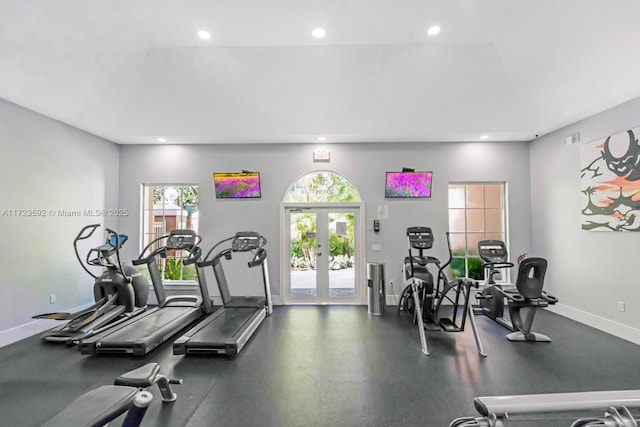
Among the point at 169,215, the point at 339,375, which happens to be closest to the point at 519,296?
the point at 339,375

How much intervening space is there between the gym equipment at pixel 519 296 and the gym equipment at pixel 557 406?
3.02 meters

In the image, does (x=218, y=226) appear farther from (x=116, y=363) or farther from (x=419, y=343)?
(x=419, y=343)

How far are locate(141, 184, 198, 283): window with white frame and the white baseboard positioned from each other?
7.02 metres

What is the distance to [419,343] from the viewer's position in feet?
12.5

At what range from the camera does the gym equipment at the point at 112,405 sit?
162 cm

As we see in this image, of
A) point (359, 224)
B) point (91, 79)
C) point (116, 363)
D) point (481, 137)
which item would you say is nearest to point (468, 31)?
point (481, 137)

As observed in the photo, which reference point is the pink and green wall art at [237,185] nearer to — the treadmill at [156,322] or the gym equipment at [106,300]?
the treadmill at [156,322]

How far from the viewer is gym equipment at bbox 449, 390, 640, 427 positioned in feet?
3.62

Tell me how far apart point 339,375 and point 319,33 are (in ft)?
12.9

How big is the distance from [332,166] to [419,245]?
2.38 m

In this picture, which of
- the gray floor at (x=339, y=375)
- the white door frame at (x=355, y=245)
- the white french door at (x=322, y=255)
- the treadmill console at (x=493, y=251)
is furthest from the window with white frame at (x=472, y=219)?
the white french door at (x=322, y=255)

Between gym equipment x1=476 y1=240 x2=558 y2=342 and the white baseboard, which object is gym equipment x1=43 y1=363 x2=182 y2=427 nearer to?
gym equipment x1=476 y1=240 x2=558 y2=342

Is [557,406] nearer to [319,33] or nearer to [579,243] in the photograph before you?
[319,33]

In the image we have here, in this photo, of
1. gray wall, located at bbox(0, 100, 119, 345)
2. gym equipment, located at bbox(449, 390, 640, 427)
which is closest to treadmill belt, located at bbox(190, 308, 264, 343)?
gray wall, located at bbox(0, 100, 119, 345)
